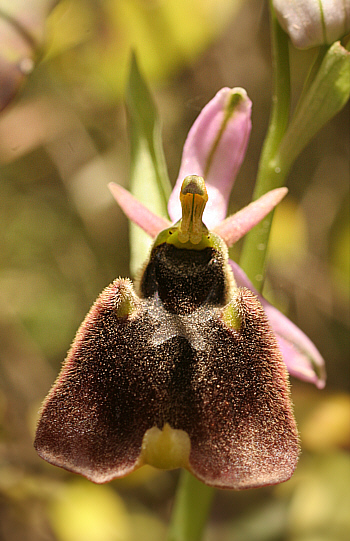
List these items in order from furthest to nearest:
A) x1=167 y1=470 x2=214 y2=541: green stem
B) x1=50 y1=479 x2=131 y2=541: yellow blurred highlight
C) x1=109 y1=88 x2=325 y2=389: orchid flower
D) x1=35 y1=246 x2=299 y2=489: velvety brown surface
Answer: x1=50 y1=479 x2=131 y2=541: yellow blurred highlight
x1=167 y1=470 x2=214 y2=541: green stem
x1=109 y1=88 x2=325 y2=389: orchid flower
x1=35 y1=246 x2=299 y2=489: velvety brown surface

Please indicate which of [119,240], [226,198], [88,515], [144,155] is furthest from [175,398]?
[119,240]

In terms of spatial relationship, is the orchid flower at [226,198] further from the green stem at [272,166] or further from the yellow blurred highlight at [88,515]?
the yellow blurred highlight at [88,515]

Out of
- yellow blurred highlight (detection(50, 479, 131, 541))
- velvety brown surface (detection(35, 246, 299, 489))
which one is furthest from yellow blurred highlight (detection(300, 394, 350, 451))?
velvety brown surface (detection(35, 246, 299, 489))

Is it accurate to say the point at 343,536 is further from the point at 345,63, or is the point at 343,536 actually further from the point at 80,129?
the point at 80,129

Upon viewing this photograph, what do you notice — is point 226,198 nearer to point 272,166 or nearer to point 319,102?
point 272,166

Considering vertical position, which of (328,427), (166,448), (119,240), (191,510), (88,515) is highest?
(166,448)

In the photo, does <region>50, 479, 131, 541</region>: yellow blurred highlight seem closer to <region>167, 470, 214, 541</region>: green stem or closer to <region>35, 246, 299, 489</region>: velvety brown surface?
<region>167, 470, 214, 541</region>: green stem

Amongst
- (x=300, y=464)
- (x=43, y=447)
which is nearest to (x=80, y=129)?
(x=300, y=464)
